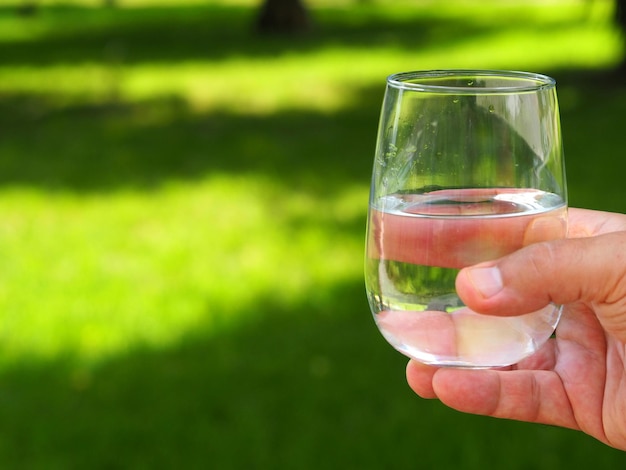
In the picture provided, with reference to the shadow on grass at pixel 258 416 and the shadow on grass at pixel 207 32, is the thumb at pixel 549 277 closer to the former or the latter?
the shadow on grass at pixel 258 416

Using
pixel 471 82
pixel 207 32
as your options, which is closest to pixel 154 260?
pixel 471 82

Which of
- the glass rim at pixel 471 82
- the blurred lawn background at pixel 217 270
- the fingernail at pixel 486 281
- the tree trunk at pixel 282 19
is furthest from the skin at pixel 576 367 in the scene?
the tree trunk at pixel 282 19

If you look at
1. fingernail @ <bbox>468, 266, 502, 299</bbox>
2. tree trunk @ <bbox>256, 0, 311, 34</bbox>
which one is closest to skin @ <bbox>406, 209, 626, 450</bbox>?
fingernail @ <bbox>468, 266, 502, 299</bbox>

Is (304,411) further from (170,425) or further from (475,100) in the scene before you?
(475,100)

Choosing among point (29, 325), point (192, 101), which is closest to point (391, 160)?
point (29, 325)

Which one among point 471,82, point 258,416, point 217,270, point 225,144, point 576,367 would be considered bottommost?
point 258,416

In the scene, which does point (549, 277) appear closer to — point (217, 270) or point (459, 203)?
point (459, 203)
